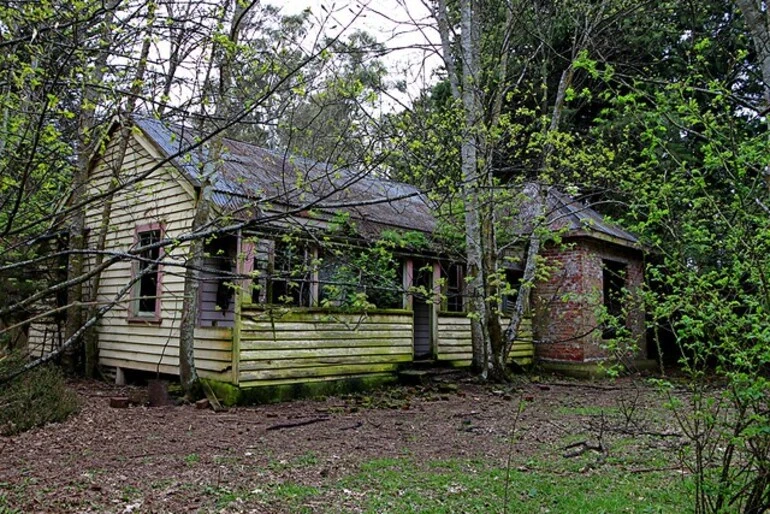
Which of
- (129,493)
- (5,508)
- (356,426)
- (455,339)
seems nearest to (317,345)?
(356,426)

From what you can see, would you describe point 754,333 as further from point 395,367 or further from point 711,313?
point 395,367

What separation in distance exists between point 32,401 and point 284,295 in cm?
378

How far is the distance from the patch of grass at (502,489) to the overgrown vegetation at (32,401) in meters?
4.16

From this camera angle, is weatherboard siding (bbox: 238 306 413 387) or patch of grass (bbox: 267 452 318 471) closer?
patch of grass (bbox: 267 452 318 471)

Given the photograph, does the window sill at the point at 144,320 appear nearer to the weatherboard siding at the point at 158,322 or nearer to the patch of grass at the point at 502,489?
the weatherboard siding at the point at 158,322

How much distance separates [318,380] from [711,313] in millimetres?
7323

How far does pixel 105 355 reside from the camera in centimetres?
1152

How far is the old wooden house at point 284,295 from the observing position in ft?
28.8

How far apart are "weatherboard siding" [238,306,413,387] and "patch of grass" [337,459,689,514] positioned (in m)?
3.53

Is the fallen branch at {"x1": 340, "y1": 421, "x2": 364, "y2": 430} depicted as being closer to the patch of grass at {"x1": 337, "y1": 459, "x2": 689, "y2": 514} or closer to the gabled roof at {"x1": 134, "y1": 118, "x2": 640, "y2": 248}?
the patch of grass at {"x1": 337, "y1": 459, "x2": 689, "y2": 514}

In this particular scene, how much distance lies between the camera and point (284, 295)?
371 inches

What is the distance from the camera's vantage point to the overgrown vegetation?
6.51 metres

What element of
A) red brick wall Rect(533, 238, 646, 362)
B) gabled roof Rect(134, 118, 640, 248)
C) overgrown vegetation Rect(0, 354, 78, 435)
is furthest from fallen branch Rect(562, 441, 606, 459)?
red brick wall Rect(533, 238, 646, 362)

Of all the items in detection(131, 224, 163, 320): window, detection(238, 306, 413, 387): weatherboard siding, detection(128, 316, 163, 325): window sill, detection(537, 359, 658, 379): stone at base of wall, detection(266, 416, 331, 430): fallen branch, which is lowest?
detection(266, 416, 331, 430): fallen branch
